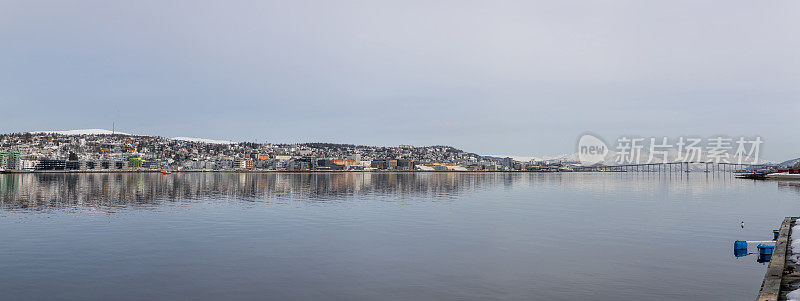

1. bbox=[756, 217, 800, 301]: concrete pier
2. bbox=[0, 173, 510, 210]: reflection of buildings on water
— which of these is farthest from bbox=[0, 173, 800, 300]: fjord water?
bbox=[0, 173, 510, 210]: reflection of buildings on water

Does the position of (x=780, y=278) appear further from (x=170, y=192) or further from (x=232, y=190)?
(x=232, y=190)

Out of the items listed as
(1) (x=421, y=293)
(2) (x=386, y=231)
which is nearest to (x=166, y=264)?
(1) (x=421, y=293)

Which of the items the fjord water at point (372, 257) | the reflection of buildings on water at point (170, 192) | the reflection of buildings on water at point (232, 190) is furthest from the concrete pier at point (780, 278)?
the reflection of buildings on water at point (170, 192)

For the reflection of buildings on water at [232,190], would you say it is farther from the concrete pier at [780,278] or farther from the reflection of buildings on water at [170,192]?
the concrete pier at [780,278]

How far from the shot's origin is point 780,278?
14.9 metres

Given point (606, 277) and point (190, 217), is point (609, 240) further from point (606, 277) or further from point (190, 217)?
point (190, 217)

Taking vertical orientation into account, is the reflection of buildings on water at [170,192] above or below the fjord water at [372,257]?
below

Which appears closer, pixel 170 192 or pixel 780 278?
pixel 780 278

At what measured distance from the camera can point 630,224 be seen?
33406mm

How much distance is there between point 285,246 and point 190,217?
15.5m

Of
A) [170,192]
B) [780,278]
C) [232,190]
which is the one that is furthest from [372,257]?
[232,190]

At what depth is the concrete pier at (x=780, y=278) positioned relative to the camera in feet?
42.9

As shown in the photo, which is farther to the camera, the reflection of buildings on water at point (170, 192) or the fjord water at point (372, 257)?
the reflection of buildings on water at point (170, 192)

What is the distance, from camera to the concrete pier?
13.1 m
